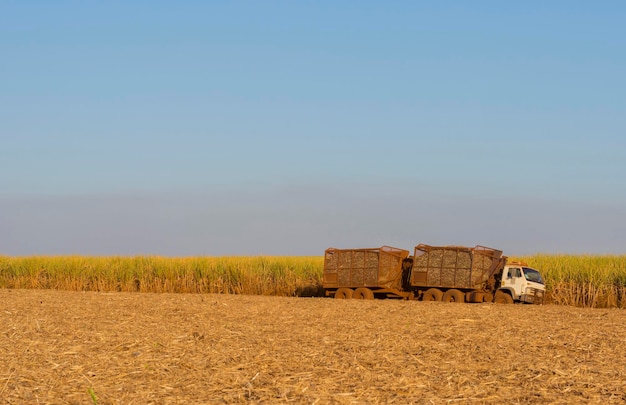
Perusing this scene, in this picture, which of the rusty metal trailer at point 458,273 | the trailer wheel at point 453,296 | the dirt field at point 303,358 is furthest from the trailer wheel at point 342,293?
the dirt field at point 303,358

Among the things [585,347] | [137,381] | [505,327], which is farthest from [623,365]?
[137,381]

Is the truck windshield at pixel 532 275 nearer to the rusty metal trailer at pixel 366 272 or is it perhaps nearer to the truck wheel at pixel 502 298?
the truck wheel at pixel 502 298

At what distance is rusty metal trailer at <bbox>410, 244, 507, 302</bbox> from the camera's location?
28312mm

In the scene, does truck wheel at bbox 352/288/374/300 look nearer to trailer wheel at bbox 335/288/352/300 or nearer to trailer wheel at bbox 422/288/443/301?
trailer wheel at bbox 335/288/352/300

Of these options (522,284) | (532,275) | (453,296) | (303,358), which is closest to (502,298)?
(522,284)

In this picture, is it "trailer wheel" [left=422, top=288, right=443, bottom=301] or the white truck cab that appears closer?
the white truck cab

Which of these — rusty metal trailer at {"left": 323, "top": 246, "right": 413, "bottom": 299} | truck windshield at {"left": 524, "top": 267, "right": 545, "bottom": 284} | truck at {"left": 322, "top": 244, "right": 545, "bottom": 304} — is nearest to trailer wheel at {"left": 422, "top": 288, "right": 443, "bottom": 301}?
truck at {"left": 322, "top": 244, "right": 545, "bottom": 304}

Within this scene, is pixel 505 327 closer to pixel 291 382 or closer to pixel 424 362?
pixel 424 362

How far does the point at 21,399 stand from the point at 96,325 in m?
6.86

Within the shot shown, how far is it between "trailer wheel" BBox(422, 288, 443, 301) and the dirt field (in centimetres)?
811

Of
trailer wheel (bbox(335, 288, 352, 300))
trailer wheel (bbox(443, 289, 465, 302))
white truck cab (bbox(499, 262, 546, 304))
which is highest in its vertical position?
white truck cab (bbox(499, 262, 546, 304))

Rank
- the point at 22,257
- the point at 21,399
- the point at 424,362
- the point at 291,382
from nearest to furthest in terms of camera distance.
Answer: the point at 21,399 → the point at 291,382 → the point at 424,362 → the point at 22,257

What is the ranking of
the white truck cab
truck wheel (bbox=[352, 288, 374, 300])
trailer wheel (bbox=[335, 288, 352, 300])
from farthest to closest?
trailer wheel (bbox=[335, 288, 352, 300]) < truck wheel (bbox=[352, 288, 374, 300]) < the white truck cab

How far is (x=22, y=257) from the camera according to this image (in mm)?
40531
